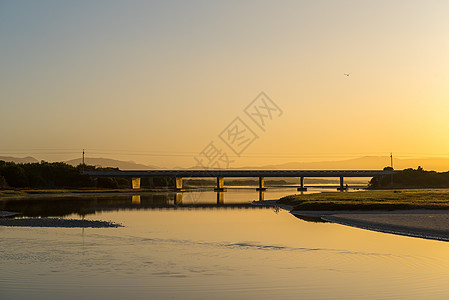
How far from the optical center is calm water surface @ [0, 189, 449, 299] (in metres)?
23.2

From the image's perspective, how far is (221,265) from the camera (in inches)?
1169

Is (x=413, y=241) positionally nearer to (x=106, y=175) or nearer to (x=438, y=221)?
(x=438, y=221)

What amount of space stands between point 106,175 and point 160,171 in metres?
18.7

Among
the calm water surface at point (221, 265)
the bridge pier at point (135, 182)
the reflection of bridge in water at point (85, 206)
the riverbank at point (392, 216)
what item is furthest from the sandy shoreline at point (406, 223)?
the bridge pier at point (135, 182)

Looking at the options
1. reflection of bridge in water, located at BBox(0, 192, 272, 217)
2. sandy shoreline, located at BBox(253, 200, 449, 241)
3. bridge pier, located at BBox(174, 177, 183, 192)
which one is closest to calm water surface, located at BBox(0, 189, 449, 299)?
sandy shoreline, located at BBox(253, 200, 449, 241)

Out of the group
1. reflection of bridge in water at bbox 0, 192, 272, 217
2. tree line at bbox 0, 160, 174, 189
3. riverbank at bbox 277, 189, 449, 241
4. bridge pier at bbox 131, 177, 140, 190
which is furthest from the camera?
bridge pier at bbox 131, 177, 140, 190

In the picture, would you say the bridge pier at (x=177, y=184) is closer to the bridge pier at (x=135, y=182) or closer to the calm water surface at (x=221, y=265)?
the bridge pier at (x=135, y=182)

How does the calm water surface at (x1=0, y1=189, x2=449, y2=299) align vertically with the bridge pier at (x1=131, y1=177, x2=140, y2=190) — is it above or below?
below

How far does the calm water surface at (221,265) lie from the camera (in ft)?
76.2

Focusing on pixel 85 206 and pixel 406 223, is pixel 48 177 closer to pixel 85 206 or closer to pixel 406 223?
pixel 85 206

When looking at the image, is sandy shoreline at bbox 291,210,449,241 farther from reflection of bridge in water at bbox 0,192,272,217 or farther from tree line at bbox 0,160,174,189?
tree line at bbox 0,160,174,189

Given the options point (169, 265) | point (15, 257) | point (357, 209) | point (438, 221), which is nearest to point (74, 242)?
point (15, 257)

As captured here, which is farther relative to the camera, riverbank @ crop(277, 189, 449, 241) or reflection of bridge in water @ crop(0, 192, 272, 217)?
reflection of bridge in water @ crop(0, 192, 272, 217)

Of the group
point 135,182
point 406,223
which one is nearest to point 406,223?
point 406,223
